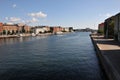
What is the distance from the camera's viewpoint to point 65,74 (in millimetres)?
18172

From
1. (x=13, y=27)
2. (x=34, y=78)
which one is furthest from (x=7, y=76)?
(x=13, y=27)

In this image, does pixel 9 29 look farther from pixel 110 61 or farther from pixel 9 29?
pixel 110 61

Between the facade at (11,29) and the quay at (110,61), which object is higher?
the facade at (11,29)

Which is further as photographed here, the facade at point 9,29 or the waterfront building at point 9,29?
the facade at point 9,29

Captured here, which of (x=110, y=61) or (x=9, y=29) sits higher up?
(x=9, y=29)

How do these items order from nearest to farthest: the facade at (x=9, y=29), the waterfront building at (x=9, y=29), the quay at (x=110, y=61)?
the quay at (x=110, y=61), the waterfront building at (x=9, y=29), the facade at (x=9, y=29)

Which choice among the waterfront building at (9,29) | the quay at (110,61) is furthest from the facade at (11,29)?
the quay at (110,61)

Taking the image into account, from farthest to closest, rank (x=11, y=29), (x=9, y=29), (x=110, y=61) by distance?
(x=11, y=29) → (x=9, y=29) → (x=110, y=61)

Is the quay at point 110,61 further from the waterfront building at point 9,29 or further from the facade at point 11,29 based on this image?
the waterfront building at point 9,29

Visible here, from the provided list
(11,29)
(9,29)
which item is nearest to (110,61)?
(9,29)

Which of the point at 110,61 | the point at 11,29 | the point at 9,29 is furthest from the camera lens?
the point at 11,29

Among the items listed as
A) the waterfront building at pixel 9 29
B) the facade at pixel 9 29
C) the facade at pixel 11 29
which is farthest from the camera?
the facade at pixel 9 29

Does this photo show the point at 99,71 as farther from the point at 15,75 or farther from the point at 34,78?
the point at 15,75

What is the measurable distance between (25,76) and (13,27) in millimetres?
156511
